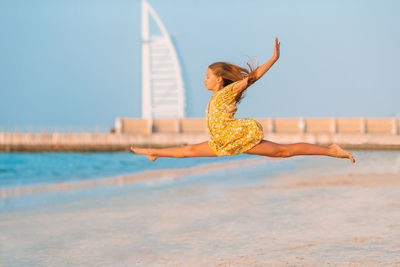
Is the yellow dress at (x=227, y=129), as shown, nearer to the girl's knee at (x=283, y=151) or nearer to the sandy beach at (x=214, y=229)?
the girl's knee at (x=283, y=151)

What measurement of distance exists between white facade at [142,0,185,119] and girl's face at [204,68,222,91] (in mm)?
71980

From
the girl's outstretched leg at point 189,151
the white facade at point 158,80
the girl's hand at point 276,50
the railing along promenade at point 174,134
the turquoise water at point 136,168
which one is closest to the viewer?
the girl's hand at point 276,50

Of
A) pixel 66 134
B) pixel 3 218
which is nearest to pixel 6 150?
pixel 66 134

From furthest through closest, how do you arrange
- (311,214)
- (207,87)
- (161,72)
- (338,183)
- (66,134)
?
1. (161,72)
2. (66,134)
3. (338,183)
4. (311,214)
5. (207,87)

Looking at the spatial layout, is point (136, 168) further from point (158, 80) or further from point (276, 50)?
point (158, 80)

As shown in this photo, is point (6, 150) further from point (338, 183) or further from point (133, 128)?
point (338, 183)

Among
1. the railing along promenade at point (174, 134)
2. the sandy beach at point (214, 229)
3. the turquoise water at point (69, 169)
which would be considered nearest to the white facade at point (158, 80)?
the railing along promenade at point (174, 134)

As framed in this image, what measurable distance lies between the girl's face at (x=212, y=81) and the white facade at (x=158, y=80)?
71980 millimetres

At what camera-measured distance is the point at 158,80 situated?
81.1 m

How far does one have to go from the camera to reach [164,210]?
6891 millimetres

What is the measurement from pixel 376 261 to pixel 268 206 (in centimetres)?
290

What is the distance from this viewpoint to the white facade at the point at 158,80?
257 ft

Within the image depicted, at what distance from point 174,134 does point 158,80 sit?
127 ft

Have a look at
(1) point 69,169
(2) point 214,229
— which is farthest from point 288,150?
(1) point 69,169
